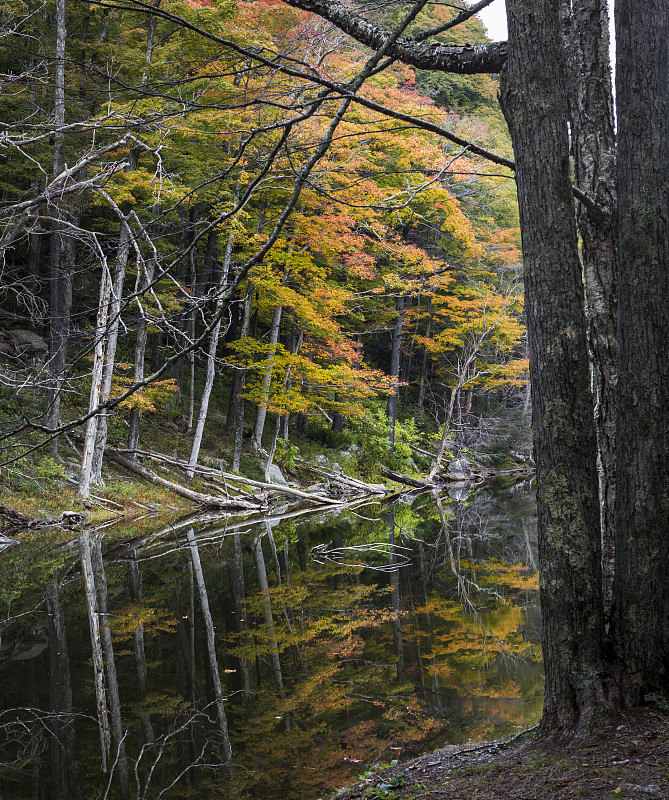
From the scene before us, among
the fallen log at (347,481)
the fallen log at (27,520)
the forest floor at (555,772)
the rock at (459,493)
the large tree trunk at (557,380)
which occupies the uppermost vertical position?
the large tree trunk at (557,380)

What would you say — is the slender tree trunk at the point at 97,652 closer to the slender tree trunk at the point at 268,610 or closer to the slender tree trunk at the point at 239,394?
the slender tree trunk at the point at 268,610

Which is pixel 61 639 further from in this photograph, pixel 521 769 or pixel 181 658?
pixel 521 769

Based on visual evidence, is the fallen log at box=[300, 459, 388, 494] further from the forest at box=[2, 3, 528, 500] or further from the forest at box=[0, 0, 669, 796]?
the forest at box=[2, 3, 528, 500]

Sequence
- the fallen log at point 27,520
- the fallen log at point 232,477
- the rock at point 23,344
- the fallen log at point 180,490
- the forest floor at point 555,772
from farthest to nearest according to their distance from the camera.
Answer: the rock at point 23,344 → the fallen log at point 232,477 → the fallen log at point 180,490 → the fallen log at point 27,520 → the forest floor at point 555,772

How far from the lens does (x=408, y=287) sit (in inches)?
781

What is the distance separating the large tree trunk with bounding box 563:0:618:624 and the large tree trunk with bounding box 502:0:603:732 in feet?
1.71

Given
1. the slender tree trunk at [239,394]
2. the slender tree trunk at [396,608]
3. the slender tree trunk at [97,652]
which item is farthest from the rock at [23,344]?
the slender tree trunk at [396,608]

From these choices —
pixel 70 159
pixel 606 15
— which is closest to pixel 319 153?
pixel 606 15

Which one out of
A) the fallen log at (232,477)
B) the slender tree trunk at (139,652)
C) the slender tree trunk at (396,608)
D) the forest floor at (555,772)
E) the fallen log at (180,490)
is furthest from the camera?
the fallen log at (232,477)

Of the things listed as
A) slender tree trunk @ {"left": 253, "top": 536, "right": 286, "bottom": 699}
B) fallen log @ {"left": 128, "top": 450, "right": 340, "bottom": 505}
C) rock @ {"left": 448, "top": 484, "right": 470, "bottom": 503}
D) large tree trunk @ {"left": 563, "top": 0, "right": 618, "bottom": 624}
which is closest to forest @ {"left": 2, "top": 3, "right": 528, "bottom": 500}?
fallen log @ {"left": 128, "top": 450, "right": 340, "bottom": 505}

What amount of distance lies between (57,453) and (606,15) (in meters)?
14.4

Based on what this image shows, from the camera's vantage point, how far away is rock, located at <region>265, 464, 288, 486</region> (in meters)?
17.7

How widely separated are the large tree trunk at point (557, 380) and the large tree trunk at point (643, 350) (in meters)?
0.19

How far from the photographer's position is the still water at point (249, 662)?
13.4ft
